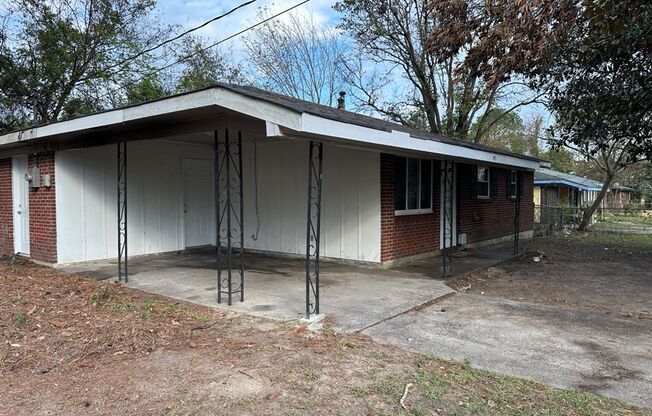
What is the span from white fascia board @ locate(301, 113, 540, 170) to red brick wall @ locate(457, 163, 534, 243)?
1.27 m

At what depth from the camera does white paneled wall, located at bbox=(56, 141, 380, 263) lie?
29.7 feet

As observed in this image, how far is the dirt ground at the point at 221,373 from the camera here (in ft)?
10.7

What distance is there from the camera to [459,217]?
1169 centimetres

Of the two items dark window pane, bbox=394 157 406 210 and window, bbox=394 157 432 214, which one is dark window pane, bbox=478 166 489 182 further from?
dark window pane, bbox=394 157 406 210

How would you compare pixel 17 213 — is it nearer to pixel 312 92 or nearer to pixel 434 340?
pixel 434 340

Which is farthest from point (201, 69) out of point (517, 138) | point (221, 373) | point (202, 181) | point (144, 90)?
point (517, 138)

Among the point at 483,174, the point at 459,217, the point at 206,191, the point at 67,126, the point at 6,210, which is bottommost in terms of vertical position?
the point at 459,217

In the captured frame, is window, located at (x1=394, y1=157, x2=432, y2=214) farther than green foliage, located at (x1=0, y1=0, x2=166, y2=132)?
No

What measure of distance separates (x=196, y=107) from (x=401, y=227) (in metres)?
5.29

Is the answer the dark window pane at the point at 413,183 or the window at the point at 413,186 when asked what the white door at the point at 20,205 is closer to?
the window at the point at 413,186

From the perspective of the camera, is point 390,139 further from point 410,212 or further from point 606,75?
point 606,75

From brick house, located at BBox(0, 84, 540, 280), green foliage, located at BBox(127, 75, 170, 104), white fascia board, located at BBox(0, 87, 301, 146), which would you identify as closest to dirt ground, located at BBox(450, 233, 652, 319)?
brick house, located at BBox(0, 84, 540, 280)

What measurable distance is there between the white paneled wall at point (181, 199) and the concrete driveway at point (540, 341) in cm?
338

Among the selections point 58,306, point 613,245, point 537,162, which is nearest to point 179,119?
point 58,306
